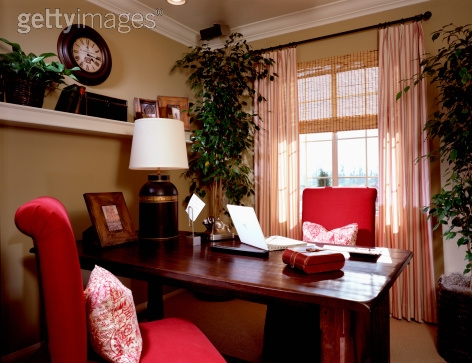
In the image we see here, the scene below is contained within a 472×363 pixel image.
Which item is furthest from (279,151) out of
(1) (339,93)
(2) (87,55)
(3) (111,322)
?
(3) (111,322)

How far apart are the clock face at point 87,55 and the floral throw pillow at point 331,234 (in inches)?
77.1

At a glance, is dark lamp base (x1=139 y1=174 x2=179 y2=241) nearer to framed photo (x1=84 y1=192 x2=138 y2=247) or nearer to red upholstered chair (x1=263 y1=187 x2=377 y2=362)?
framed photo (x1=84 y1=192 x2=138 y2=247)

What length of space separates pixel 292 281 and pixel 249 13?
9.00 feet

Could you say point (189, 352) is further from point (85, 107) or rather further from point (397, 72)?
point (397, 72)

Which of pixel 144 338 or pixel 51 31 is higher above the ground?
pixel 51 31

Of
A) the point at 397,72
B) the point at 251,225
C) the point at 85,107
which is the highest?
the point at 397,72

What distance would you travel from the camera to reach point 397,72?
270 cm

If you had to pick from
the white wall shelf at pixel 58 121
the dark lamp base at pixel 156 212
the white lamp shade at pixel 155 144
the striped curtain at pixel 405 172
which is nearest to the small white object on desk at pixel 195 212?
the dark lamp base at pixel 156 212

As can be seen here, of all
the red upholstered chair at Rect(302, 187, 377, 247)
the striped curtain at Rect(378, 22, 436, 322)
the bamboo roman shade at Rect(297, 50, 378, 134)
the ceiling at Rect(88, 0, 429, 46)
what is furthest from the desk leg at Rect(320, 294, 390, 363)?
the ceiling at Rect(88, 0, 429, 46)

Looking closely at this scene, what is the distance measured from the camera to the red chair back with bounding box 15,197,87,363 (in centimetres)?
85

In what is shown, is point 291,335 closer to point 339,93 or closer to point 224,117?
point 224,117

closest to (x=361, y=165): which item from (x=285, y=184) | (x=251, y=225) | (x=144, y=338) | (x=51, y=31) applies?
(x=285, y=184)

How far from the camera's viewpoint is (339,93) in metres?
2.98

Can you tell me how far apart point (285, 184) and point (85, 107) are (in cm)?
184
